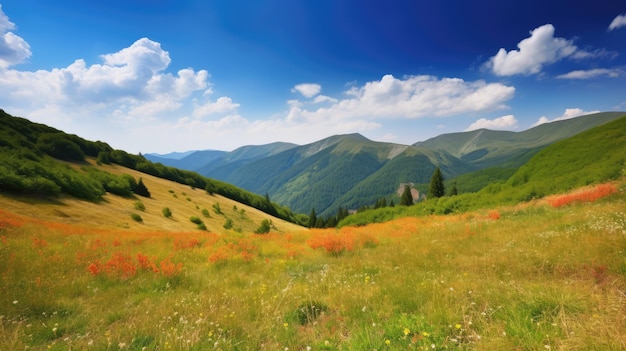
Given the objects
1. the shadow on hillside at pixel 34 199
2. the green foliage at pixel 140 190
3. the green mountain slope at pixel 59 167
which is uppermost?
the green mountain slope at pixel 59 167

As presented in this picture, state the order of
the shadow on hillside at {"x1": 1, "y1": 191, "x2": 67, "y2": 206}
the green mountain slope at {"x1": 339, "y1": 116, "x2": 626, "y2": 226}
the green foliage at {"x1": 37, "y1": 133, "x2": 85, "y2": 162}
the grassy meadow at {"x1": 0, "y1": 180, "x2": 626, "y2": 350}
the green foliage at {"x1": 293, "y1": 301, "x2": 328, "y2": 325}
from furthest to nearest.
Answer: the green foliage at {"x1": 37, "y1": 133, "x2": 85, "y2": 162} → the green mountain slope at {"x1": 339, "y1": 116, "x2": 626, "y2": 226} → the shadow on hillside at {"x1": 1, "y1": 191, "x2": 67, "y2": 206} → the green foliage at {"x1": 293, "y1": 301, "x2": 328, "y2": 325} → the grassy meadow at {"x1": 0, "y1": 180, "x2": 626, "y2": 350}

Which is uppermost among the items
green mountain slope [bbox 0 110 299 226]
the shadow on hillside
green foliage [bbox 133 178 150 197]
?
green mountain slope [bbox 0 110 299 226]

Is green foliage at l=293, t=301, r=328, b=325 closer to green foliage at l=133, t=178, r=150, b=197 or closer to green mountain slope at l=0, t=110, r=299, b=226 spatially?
green mountain slope at l=0, t=110, r=299, b=226

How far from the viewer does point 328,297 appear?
6.34 metres

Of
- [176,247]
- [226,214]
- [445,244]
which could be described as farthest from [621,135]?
[226,214]

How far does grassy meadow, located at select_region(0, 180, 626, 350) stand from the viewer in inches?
161

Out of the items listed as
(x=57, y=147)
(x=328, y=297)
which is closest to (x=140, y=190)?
(x=57, y=147)

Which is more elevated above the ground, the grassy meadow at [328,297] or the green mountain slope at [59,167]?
the green mountain slope at [59,167]

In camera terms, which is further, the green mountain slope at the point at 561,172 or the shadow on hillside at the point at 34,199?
the green mountain slope at the point at 561,172

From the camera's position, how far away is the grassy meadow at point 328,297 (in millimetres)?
4078

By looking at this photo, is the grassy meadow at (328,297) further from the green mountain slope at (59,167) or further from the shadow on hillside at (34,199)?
the green mountain slope at (59,167)

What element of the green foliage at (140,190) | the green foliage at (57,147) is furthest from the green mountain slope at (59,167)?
the green foliage at (140,190)

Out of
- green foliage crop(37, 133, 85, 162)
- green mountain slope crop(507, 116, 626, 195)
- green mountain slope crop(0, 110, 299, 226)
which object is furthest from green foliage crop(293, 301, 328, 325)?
green foliage crop(37, 133, 85, 162)

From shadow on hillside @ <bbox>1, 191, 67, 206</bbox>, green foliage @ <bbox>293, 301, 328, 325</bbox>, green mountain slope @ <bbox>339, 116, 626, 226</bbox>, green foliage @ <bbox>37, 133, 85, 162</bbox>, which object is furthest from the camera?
green foliage @ <bbox>37, 133, 85, 162</bbox>
